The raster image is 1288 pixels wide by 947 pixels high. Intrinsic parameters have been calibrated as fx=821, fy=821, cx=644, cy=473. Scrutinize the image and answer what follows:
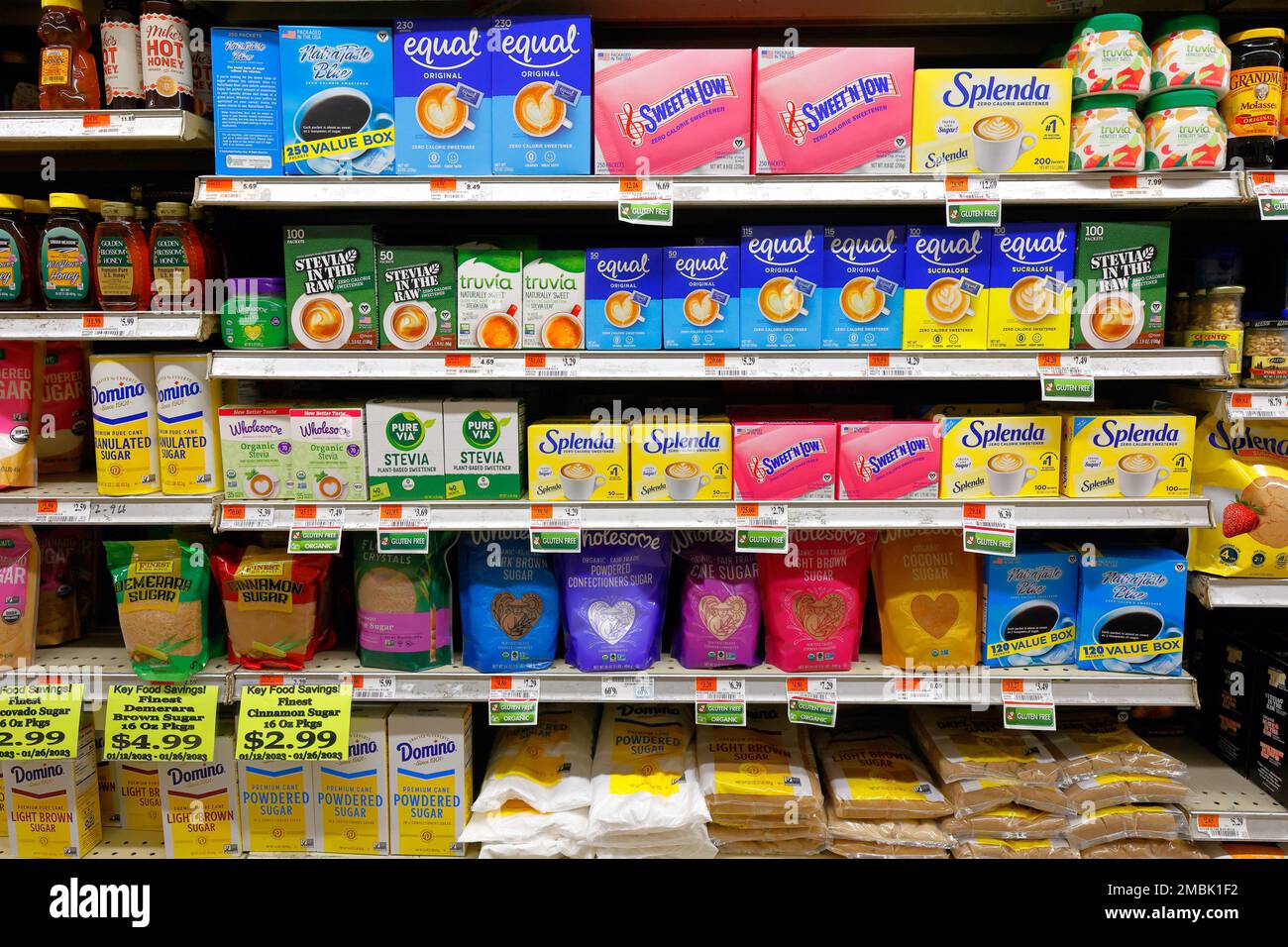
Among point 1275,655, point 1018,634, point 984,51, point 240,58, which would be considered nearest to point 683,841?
point 1018,634

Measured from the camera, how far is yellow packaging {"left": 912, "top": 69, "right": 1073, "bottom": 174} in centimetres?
195

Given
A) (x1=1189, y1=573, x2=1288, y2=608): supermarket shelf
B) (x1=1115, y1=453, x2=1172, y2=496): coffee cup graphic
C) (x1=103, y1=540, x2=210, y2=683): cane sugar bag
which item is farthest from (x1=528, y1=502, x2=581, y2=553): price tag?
(x1=1189, y1=573, x2=1288, y2=608): supermarket shelf

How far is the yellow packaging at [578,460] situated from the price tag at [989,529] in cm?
85

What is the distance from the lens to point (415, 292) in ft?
6.71

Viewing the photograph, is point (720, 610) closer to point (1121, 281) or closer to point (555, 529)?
point (555, 529)

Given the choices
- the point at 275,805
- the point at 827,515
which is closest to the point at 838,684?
the point at 827,515

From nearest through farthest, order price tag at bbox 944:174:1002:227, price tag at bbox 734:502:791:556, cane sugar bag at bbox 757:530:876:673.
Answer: price tag at bbox 944:174:1002:227 → price tag at bbox 734:502:791:556 → cane sugar bag at bbox 757:530:876:673

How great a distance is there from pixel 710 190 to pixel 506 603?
1153 mm

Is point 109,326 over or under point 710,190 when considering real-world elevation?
under

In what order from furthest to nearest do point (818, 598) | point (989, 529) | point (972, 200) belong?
1. point (818, 598)
2. point (989, 529)
3. point (972, 200)

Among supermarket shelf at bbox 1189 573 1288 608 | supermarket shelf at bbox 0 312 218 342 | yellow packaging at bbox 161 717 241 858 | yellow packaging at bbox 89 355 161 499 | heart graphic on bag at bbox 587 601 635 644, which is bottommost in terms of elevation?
yellow packaging at bbox 161 717 241 858

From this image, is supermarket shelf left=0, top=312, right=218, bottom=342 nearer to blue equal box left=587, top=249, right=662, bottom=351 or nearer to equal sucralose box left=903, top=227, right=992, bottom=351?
blue equal box left=587, top=249, right=662, bottom=351

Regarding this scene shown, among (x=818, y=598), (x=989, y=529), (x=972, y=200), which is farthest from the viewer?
(x=818, y=598)

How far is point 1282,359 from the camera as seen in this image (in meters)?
2.02
